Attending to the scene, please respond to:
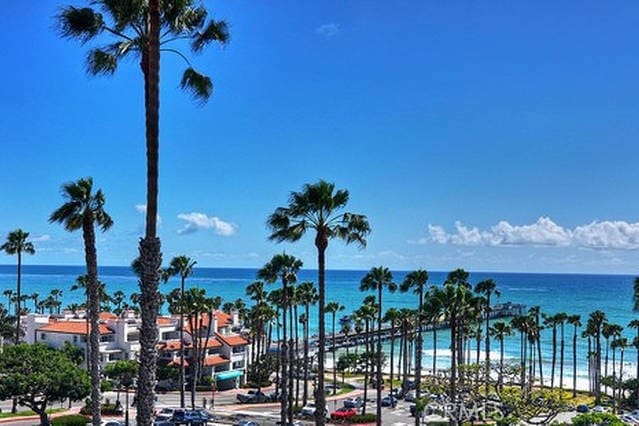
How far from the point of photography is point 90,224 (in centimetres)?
2736

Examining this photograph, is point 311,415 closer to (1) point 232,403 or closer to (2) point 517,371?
(1) point 232,403

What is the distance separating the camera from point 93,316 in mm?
27000

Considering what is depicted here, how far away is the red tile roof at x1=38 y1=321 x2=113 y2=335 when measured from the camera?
69250mm

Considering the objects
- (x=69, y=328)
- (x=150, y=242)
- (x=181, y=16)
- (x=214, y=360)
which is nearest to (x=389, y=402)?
(x=214, y=360)

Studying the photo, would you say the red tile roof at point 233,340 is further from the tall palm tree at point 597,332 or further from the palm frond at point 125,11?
the palm frond at point 125,11

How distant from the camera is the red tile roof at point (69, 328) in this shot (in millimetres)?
69250

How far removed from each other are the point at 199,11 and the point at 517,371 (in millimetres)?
32304

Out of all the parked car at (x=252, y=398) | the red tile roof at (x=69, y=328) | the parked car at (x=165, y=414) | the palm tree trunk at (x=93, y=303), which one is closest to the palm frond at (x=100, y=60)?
the palm tree trunk at (x=93, y=303)

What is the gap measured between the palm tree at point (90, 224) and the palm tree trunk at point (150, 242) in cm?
1228

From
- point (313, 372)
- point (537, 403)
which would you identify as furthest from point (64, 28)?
point (313, 372)

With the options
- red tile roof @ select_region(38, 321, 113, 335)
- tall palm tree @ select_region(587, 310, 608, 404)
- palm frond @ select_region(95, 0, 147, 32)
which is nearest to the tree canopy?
palm frond @ select_region(95, 0, 147, 32)

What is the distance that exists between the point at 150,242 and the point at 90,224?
13892 millimetres

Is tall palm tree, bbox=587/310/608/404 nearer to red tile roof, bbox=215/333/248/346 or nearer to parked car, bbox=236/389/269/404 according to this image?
parked car, bbox=236/389/269/404

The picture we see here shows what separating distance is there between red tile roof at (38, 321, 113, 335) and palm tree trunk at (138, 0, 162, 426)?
5857 cm
